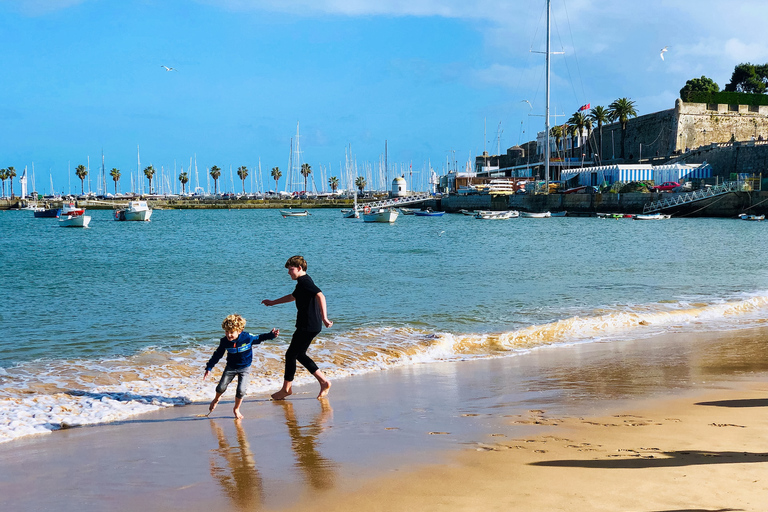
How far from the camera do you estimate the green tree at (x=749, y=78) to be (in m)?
103

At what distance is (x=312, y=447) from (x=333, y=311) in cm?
967

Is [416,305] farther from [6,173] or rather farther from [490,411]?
[6,173]

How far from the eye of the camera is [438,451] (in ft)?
18.7

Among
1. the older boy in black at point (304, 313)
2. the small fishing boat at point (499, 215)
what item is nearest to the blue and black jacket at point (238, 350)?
the older boy in black at point (304, 313)

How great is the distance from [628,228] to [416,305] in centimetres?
4117

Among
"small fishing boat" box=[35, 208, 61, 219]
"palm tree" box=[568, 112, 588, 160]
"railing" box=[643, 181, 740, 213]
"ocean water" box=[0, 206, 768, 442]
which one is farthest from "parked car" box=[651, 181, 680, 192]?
"small fishing boat" box=[35, 208, 61, 219]

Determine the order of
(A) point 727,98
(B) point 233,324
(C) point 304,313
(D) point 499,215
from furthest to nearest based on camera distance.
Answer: (A) point 727,98 < (D) point 499,215 < (C) point 304,313 < (B) point 233,324

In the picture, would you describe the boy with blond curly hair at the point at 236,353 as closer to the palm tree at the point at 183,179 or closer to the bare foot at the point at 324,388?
the bare foot at the point at 324,388

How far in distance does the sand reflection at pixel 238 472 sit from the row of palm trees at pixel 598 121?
8724 centimetres

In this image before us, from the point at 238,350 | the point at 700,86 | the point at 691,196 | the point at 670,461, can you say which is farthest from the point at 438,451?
the point at 700,86

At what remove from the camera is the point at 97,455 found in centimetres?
595

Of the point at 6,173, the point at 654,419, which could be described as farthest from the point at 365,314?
the point at 6,173

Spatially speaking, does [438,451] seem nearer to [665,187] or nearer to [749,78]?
[665,187]

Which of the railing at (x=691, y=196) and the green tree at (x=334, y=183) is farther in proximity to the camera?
the green tree at (x=334, y=183)
